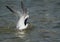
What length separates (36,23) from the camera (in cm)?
1423

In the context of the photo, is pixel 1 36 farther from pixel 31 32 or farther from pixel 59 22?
pixel 59 22

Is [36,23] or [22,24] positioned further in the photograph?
[36,23]

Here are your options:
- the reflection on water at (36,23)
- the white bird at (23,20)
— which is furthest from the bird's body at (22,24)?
the reflection on water at (36,23)

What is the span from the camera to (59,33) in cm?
1283

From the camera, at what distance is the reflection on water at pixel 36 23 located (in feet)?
41.0

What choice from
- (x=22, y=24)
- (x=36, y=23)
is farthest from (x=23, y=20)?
(x=36, y=23)

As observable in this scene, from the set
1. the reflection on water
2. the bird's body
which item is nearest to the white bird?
the bird's body

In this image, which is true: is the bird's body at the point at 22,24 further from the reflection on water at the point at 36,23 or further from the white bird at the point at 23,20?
the reflection on water at the point at 36,23

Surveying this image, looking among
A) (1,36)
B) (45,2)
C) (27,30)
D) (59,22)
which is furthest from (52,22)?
(45,2)

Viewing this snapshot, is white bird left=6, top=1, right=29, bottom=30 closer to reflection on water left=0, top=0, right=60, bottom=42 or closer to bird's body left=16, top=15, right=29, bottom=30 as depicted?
bird's body left=16, top=15, right=29, bottom=30

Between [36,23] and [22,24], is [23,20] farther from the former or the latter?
[36,23]

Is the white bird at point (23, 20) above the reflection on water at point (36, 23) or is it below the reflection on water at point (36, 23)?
above

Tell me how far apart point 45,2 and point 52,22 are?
3.89m

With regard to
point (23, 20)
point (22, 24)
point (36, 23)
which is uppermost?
point (23, 20)
